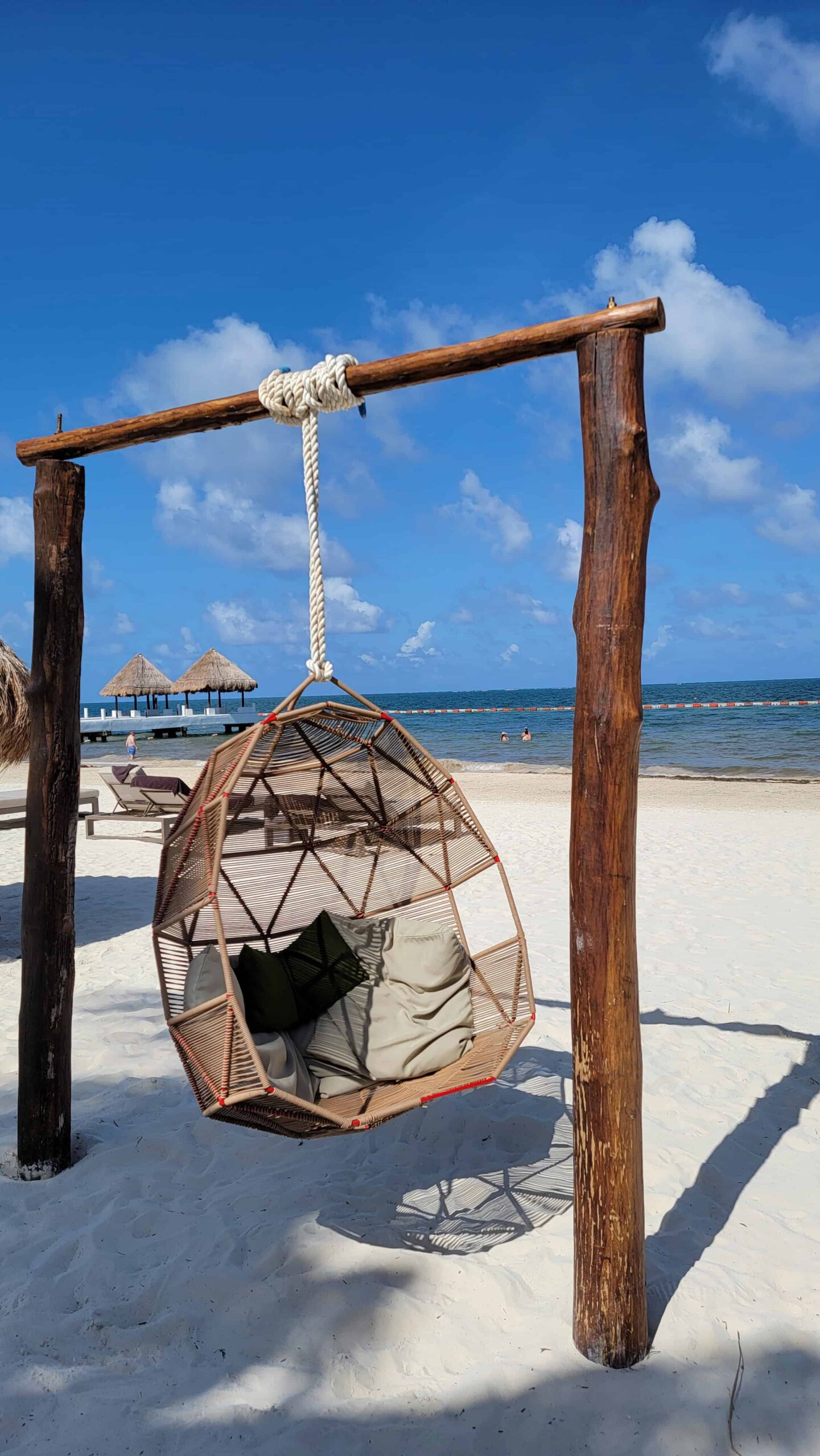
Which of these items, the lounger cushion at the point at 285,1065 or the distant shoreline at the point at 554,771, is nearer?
the lounger cushion at the point at 285,1065

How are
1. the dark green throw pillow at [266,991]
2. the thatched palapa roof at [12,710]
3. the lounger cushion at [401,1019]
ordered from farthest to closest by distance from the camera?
the thatched palapa roof at [12,710] < the dark green throw pillow at [266,991] < the lounger cushion at [401,1019]

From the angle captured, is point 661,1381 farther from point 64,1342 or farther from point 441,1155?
point 64,1342

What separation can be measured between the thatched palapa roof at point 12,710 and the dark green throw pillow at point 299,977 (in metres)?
2.58

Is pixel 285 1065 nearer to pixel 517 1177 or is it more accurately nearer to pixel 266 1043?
pixel 266 1043

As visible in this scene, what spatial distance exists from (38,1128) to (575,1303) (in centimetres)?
161

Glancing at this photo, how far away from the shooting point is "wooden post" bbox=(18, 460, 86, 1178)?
107 inches

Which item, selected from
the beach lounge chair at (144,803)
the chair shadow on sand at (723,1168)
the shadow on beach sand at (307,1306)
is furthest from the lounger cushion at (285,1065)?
the beach lounge chair at (144,803)

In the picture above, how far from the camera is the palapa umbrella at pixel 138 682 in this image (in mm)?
29562

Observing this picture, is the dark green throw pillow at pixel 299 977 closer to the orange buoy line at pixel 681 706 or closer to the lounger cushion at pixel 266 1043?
the lounger cushion at pixel 266 1043

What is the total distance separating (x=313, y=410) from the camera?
2434 millimetres

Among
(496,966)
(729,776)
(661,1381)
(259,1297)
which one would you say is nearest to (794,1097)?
(496,966)

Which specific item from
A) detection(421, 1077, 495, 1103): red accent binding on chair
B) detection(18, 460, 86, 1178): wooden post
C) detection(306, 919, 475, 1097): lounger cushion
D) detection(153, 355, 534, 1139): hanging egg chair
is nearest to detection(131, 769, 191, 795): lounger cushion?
detection(153, 355, 534, 1139): hanging egg chair

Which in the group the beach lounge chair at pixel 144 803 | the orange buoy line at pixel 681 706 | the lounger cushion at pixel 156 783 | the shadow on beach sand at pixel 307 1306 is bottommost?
the shadow on beach sand at pixel 307 1306

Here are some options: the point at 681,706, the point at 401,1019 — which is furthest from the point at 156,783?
the point at 681,706
